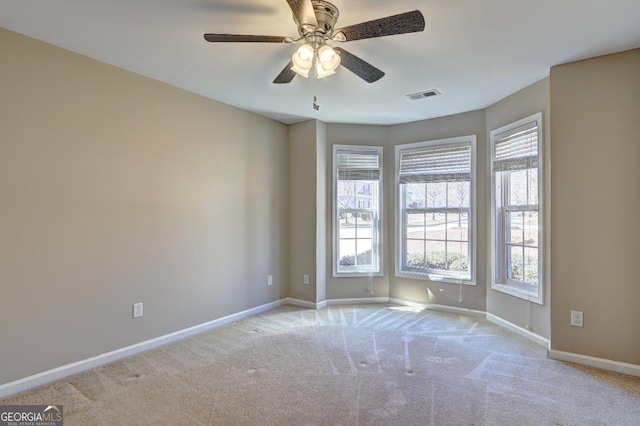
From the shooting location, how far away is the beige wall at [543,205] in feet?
10.4

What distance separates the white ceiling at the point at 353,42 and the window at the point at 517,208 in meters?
0.51

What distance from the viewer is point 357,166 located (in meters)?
4.79

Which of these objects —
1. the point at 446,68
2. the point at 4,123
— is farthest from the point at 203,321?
the point at 446,68

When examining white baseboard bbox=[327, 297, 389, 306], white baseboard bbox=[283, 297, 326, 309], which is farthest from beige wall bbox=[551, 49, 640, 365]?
white baseboard bbox=[283, 297, 326, 309]

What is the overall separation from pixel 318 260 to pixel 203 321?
63.3 inches

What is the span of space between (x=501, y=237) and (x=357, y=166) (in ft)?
6.58

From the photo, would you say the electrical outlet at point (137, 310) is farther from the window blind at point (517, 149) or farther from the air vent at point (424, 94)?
the window blind at point (517, 149)

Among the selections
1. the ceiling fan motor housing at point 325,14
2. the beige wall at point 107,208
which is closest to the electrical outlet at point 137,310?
the beige wall at point 107,208

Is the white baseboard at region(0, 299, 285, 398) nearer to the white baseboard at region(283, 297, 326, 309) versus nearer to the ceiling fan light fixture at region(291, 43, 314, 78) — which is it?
the white baseboard at region(283, 297, 326, 309)

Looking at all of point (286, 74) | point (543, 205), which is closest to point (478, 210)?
point (543, 205)

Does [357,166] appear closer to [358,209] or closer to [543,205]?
[358,209]

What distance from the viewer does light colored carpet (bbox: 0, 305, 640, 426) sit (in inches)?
84.6

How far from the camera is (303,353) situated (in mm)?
3094

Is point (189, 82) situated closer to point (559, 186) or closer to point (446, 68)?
point (446, 68)
